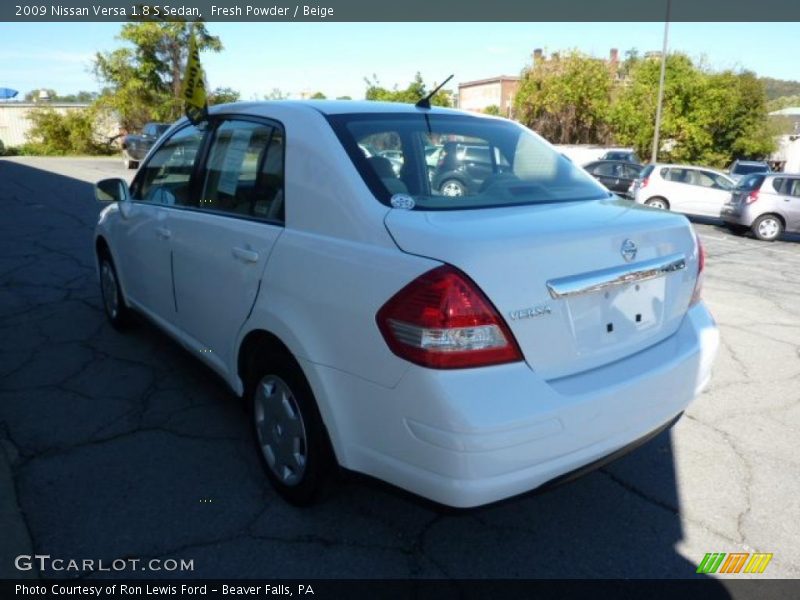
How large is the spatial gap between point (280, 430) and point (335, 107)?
1480 millimetres

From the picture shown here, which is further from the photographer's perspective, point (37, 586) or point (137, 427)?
point (137, 427)

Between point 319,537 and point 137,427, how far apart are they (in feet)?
4.82

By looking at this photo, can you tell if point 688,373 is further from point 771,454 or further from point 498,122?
point 498,122

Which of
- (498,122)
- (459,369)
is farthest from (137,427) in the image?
(498,122)

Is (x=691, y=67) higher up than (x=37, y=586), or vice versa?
(x=691, y=67)

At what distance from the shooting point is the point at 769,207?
12.6 m

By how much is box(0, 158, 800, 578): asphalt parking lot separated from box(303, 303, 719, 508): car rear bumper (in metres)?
0.12

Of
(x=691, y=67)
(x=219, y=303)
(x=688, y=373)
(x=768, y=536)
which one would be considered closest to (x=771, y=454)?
(x=768, y=536)

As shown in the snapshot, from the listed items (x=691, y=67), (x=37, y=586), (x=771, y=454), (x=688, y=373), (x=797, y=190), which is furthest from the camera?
(x=691, y=67)

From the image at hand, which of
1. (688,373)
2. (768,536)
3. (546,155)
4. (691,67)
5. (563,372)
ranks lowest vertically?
(768,536)

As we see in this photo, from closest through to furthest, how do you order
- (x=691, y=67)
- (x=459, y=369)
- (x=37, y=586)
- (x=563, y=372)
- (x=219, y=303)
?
1. (x=459, y=369)
2. (x=563, y=372)
3. (x=37, y=586)
4. (x=219, y=303)
5. (x=691, y=67)

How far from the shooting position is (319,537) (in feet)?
8.21

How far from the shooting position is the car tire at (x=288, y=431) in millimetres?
2424

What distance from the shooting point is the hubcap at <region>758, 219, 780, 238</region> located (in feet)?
41.6
